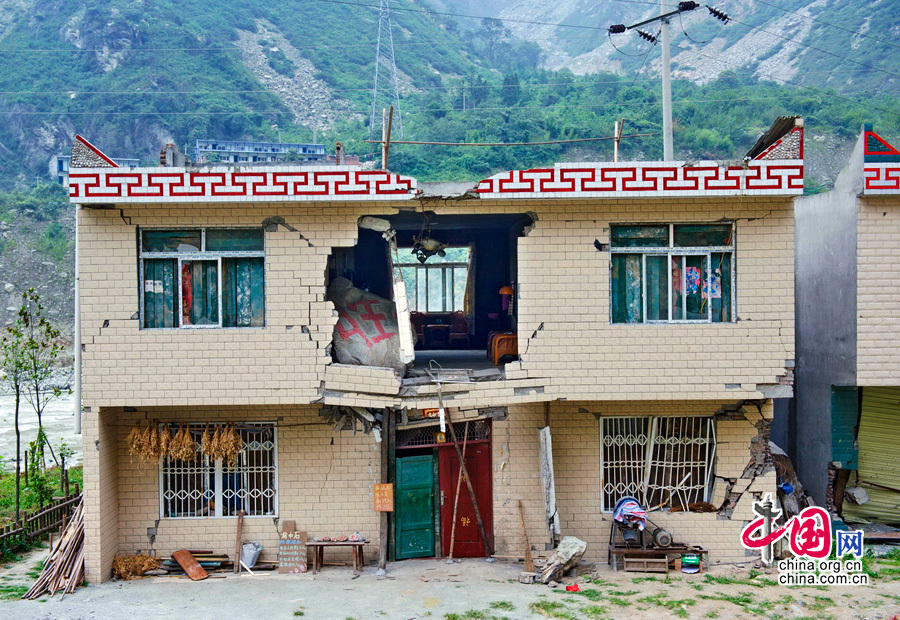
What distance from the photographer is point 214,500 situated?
11406mm

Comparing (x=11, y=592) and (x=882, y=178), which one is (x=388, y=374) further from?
(x=882, y=178)

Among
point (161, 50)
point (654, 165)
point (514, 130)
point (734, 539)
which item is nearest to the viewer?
point (654, 165)

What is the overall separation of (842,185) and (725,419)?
374 cm

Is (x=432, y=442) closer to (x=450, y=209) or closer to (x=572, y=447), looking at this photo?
(x=572, y=447)

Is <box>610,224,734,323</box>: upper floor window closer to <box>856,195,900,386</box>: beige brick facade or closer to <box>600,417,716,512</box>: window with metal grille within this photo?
<box>600,417,716,512</box>: window with metal grille

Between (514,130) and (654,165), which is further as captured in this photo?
(514,130)

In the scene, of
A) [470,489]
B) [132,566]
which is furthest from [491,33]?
[132,566]

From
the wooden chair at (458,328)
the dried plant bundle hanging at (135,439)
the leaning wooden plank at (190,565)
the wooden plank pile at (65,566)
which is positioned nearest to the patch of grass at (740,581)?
the wooden chair at (458,328)

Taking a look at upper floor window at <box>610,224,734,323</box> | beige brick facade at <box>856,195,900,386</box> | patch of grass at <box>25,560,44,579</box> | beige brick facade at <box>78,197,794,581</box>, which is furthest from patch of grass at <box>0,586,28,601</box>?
beige brick facade at <box>856,195,900,386</box>

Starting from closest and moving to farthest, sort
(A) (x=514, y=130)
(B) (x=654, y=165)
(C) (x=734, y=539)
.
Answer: (B) (x=654, y=165), (C) (x=734, y=539), (A) (x=514, y=130)

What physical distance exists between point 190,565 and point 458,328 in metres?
6.34

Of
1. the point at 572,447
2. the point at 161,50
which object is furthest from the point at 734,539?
the point at 161,50

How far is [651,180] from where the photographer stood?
34.3ft

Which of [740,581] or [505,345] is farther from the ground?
[505,345]
